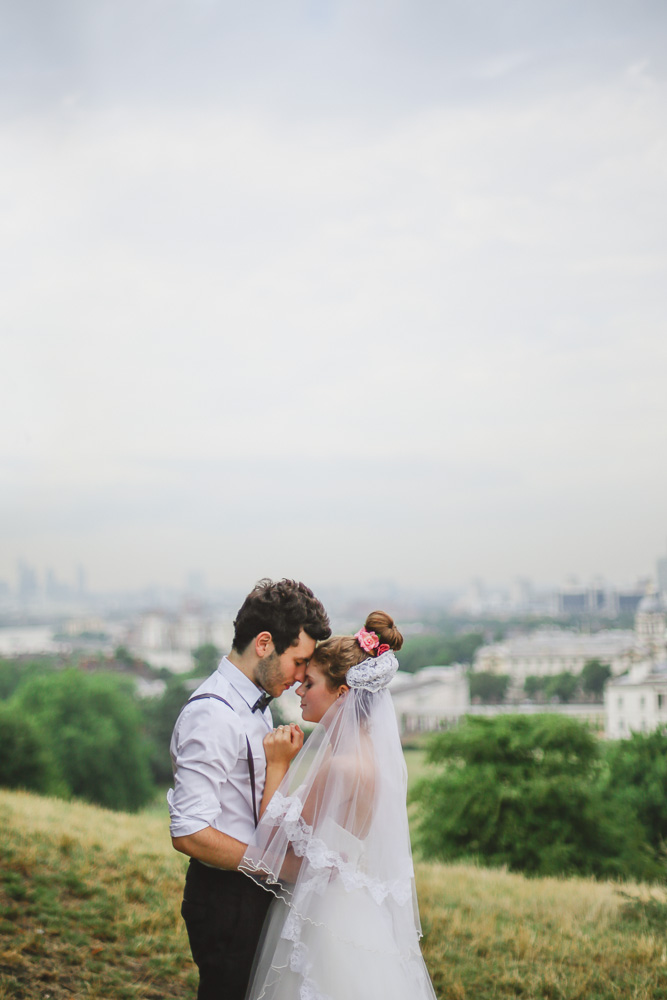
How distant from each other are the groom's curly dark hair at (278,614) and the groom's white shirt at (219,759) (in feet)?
0.57

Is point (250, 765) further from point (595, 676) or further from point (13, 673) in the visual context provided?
point (595, 676)

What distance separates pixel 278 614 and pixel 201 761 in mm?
625

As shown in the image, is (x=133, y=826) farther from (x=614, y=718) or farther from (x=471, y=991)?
→ (x=614, y=718)

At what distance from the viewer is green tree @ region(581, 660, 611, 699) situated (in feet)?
273

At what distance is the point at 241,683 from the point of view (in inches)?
132

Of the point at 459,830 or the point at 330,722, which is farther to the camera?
the point at 459,830

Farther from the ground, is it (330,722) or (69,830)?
(330,722)

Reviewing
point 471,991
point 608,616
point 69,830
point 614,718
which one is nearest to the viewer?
point 471,991

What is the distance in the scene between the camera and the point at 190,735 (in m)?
3.13

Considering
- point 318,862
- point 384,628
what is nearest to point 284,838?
point 318,862

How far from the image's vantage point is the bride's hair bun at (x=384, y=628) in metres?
3.84

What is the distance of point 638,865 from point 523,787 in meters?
3.79

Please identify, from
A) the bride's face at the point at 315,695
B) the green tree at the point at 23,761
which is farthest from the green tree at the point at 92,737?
the bride's face at the point at 315,695

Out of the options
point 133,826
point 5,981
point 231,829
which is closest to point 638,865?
point 133,826
